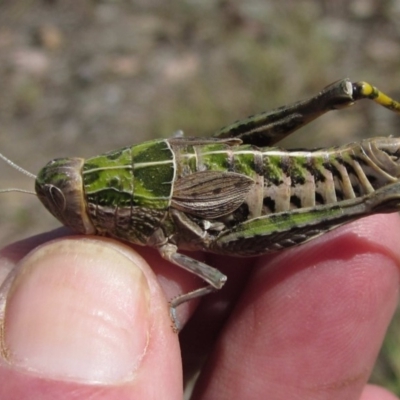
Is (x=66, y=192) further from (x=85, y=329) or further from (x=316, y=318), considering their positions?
(x=316, y=318)

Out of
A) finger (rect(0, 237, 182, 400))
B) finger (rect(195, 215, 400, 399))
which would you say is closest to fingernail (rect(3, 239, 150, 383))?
finger (rect(0, 237, 182, 400))

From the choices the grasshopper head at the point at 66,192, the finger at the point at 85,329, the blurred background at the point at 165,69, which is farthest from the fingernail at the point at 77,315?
the blurred background at the point at 165,69

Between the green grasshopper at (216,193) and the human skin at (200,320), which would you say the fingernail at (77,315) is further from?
the green grasshopper at (216,193)

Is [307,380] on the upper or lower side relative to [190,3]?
lower

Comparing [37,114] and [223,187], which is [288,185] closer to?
[223,187]

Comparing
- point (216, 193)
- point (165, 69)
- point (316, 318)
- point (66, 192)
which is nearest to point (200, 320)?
point (316, 318)

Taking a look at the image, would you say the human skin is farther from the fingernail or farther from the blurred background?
the blurred background

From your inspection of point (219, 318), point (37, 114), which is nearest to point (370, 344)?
point (219, 318)
